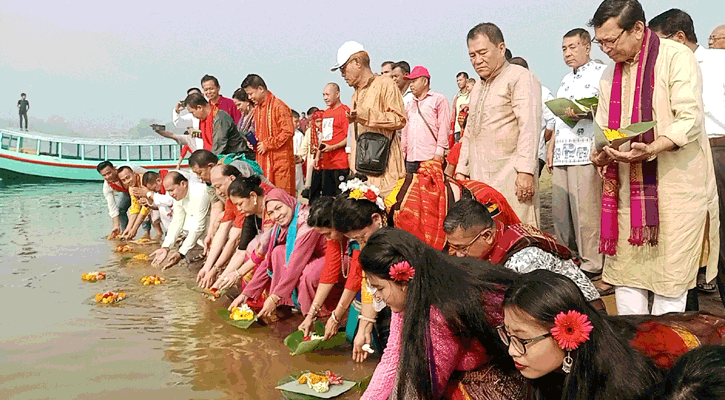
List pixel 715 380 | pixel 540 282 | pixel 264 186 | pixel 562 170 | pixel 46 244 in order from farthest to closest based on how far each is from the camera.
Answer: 1. pixel 46 244
2. pixel 264 186
3. pixel 562 170
4. pixel 540 282
5. pixel 715 380

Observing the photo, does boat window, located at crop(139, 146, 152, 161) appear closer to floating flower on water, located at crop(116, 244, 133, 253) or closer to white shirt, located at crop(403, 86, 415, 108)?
floating flower on water, located at crop(116, 244, 133, 253)

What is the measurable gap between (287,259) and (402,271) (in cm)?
209

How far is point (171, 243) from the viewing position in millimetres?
6496

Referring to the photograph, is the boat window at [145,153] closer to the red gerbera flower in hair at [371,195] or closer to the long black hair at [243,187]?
the long black hair at [243,187]

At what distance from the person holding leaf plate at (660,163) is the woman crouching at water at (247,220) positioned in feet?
8.24

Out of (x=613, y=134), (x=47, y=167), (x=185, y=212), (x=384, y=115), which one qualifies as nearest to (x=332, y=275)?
(x=384, y=115)

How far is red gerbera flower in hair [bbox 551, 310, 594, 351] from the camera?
174 cm

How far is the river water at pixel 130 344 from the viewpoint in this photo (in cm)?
338

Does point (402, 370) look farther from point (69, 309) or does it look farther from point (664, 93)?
point (69, 309)

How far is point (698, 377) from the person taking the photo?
1597 millimetres

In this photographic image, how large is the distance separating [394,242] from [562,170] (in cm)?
262

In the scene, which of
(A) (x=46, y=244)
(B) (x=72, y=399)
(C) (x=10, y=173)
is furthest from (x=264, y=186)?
(C) (x=10, y=173)

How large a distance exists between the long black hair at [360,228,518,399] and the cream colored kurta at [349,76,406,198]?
2.52 meters

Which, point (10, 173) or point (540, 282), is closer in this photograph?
point (540, 282)
